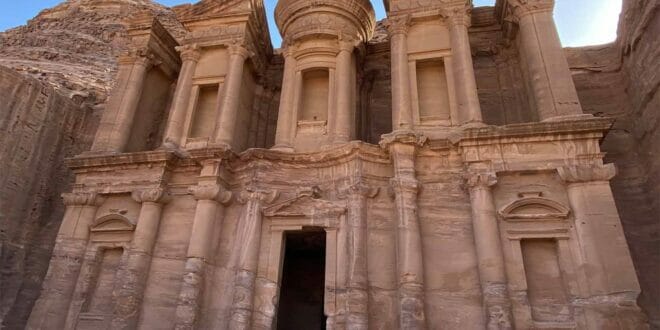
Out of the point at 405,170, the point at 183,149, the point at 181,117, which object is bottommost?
the point at 405,170

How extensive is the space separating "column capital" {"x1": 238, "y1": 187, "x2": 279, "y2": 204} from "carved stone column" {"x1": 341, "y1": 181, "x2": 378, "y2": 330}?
1.59 metres

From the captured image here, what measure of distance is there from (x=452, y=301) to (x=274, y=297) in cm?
352

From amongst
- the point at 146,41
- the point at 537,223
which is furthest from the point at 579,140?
the point at 146,41

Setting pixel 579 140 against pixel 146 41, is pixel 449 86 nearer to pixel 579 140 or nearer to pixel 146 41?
pixel 579 140

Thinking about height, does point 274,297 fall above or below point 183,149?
below

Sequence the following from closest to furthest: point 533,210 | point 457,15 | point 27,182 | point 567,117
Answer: point 533,210 < point 567,117 < point 457,15 < point 27,182

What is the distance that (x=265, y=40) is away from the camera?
47.3ft

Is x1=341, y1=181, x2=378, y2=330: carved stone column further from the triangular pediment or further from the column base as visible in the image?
the column base

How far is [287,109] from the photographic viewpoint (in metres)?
11.7

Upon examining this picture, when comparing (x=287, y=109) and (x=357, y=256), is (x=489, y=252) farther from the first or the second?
(x=287, y=109)

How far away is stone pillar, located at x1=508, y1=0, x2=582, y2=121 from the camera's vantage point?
31.9 feet

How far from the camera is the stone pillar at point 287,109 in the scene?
11148mm

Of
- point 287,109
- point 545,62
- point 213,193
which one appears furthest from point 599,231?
point 213,193

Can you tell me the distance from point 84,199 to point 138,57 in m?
4.77
